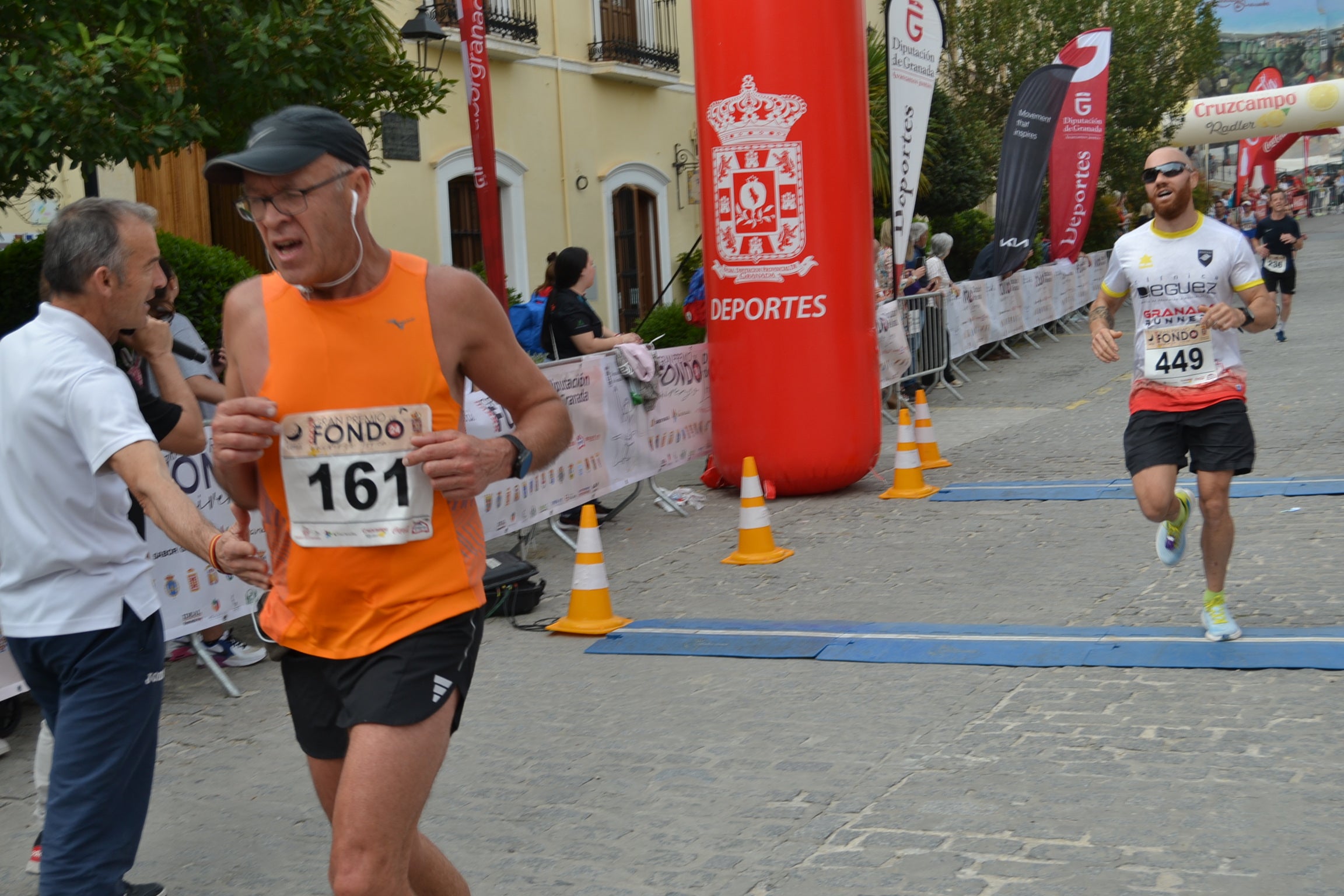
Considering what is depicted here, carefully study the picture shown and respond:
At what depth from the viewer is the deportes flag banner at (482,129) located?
27.4 ft

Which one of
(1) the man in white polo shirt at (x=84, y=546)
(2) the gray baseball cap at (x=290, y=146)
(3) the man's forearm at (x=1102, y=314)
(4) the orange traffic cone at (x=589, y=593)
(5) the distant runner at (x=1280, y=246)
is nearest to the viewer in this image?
(2) the gray baseball cap at (x=290, y=146)

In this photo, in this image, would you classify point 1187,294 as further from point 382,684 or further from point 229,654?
point 229,654

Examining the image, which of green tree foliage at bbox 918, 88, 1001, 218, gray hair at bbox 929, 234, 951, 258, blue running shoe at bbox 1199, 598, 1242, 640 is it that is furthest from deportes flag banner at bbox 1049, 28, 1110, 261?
blue running shoe at bbox 1199, 598, 1242, 640

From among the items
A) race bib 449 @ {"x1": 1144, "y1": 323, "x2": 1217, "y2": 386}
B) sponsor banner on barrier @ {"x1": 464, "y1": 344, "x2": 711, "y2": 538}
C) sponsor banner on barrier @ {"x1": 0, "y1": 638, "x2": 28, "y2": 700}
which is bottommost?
sponsor banner on barrier @ {"x1": 0, "y1": 638, "x2": 28, "y2": 700}

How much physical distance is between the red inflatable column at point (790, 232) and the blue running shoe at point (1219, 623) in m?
4.42

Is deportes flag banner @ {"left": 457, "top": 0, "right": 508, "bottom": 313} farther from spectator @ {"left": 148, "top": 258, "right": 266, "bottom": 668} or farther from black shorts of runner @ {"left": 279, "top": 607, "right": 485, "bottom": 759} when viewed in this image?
black shorts of runner @ {"left": 279, "top": 607, "right": 485, "bottom": 759}

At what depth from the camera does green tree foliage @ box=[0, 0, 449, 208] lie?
6.62m

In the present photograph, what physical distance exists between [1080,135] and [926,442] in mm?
9987

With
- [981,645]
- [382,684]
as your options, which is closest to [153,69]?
[981,645]

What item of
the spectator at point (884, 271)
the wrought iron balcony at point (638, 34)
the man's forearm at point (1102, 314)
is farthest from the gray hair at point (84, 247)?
the wrought iron balcony at point (638, 34)

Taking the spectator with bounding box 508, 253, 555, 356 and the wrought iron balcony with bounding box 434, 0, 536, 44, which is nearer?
the spectator with bounding box 508, 253, 555, 356

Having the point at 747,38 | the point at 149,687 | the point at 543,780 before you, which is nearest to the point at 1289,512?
the point at 747,38

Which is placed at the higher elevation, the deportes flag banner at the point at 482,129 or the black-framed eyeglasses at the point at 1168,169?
the deportes flag banner at the point at 482,129

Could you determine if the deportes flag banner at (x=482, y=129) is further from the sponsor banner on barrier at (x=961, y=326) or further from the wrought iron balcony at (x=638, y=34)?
the wrought iron balcony at (x=638, y=34)
